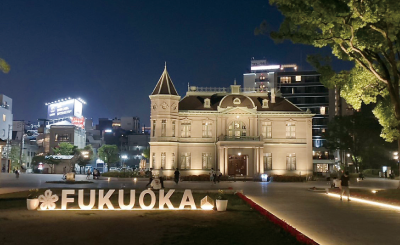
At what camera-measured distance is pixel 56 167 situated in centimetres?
8188

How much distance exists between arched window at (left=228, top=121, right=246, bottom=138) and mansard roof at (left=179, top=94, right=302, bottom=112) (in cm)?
246

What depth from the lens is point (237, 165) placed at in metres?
55.7

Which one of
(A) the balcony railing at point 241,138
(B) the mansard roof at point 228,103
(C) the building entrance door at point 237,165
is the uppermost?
(B) the mansard roof at point 228,103

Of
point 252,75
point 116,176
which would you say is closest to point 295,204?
point 116,176

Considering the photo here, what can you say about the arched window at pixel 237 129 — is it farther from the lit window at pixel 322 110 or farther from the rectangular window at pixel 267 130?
the lit window at pixel 322 110

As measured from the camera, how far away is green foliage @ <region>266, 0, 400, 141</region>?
21.4 metres

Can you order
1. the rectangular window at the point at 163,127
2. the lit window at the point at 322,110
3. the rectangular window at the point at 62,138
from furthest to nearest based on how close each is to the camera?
the lit window at the point at 322,110 < the rectangular window at the point at 62,138 < the rectangular window at the point at 163,127

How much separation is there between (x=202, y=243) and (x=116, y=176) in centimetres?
4288

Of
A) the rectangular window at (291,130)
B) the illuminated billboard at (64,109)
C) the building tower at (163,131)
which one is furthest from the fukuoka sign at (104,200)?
the illuminated billboard at (64,109)

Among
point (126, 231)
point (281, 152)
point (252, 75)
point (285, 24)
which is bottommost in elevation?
point (126, 231)

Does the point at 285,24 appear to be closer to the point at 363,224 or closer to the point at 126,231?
the point at 363,224

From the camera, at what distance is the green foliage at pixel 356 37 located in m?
21.4

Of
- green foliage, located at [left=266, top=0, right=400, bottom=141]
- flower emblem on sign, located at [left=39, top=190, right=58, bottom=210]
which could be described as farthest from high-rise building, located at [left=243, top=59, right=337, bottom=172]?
flower emblem on sign, located at [left=39, top=190, right=58, bottom=210]

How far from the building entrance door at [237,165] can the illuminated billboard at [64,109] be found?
194ft
